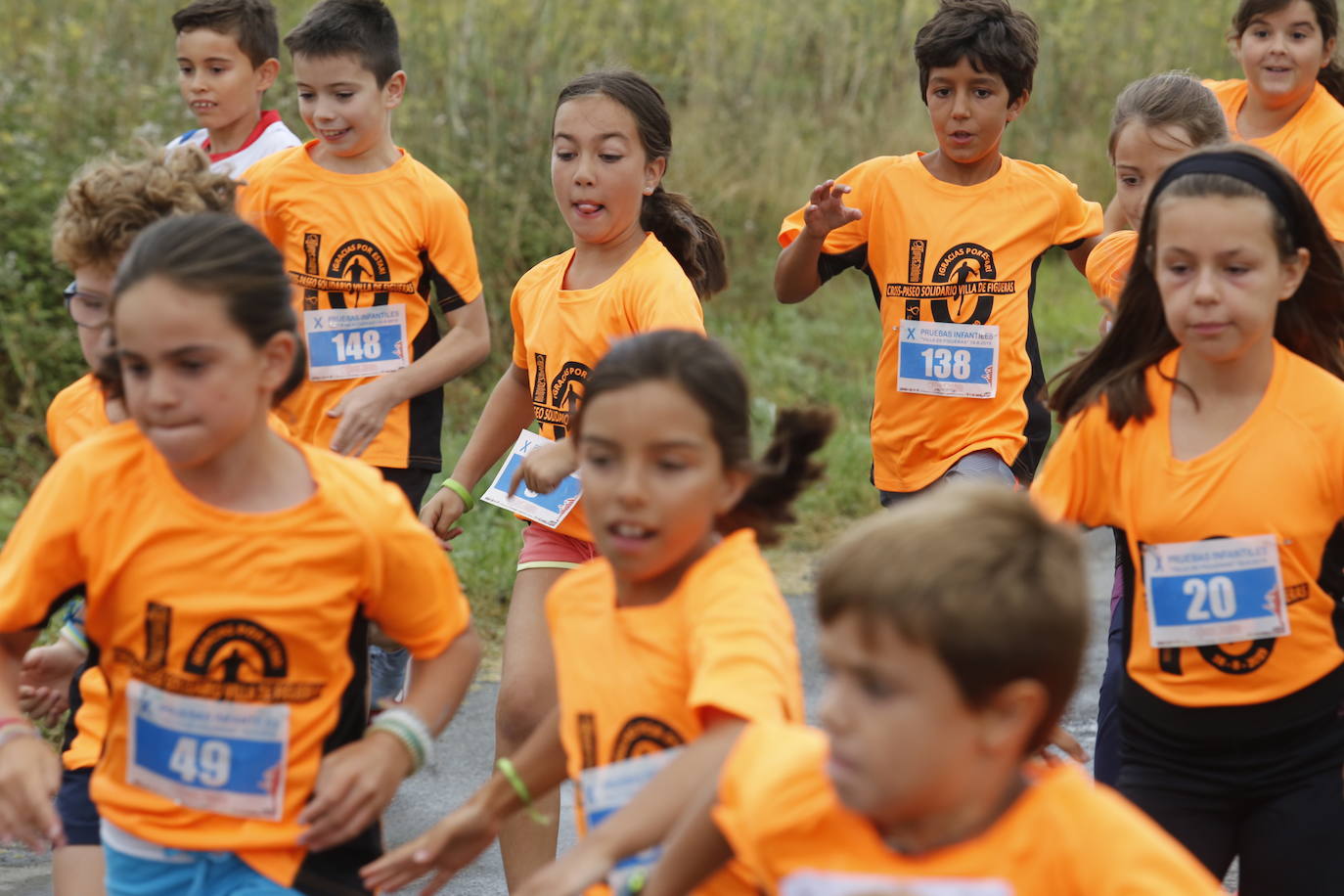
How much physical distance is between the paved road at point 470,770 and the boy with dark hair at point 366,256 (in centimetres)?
35

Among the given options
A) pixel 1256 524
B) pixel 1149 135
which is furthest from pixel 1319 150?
pixel 1256 524

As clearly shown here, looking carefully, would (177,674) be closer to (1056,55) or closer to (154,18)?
(154,18)

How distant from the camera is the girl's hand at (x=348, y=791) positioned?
2879 mm

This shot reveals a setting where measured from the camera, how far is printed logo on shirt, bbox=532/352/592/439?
15.1 feet

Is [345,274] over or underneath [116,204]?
A: underneath

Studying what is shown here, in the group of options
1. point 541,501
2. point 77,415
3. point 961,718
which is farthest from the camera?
point 541,501

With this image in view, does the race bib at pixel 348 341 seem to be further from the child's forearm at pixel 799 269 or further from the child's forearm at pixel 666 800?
the child's forearm at pixel 666 800

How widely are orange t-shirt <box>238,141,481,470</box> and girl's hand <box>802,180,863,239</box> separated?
110 centimetres

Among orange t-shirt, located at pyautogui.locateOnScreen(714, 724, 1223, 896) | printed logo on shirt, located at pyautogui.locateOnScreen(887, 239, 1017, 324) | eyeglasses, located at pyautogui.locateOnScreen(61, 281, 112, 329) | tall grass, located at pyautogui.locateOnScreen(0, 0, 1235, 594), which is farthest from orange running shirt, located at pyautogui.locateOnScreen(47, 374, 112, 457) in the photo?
tall grass, located at pyautogui.locateOnScreen(0, 0, 1235, 594)

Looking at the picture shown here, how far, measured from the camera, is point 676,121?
11.6m

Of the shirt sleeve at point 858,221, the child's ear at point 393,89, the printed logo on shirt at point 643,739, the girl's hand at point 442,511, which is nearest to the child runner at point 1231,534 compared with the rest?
the printed logo on shirt at point 643,739

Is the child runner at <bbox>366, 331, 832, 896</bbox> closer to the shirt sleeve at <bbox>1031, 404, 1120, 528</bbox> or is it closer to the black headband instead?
the shirt sleeve at <bbox>1031, 404, 1120, 528</bbox>

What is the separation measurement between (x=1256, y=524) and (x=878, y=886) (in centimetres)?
146

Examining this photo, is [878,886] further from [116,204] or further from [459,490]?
[459,490]
